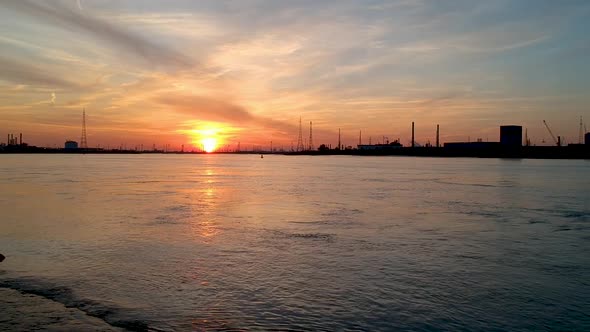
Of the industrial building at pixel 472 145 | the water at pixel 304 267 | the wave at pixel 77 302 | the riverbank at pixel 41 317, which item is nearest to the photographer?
the riverbank at pixel 41 317

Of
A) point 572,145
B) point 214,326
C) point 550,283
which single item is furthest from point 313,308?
point 572,145

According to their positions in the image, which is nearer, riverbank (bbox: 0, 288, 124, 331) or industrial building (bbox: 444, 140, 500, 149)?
riverbank (bbox: 0, 288, 124, 331)

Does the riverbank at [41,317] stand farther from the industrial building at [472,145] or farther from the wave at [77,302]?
the industrial building at [472,145]

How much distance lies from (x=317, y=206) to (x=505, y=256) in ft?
38.1

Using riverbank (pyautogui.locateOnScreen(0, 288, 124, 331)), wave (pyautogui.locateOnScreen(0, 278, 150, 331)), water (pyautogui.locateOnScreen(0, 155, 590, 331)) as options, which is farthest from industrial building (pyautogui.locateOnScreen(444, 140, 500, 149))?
riverbank (pyautogui.locateOnScreen(0, 288, 124, 331))

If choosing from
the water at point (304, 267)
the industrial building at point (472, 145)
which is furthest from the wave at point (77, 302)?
the industrial building at point (472, 145)

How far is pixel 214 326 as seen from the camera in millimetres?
7238

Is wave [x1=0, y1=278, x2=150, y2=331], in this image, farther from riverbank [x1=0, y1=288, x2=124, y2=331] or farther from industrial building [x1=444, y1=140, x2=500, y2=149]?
industrial building [x1=444, y1=140, x2=500, y2=149]

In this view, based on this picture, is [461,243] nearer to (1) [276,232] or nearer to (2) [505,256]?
(2) [505,256]

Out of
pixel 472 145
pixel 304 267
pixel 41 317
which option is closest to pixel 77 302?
pixel 41 317

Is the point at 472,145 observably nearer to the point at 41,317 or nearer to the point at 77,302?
the point at 77,302

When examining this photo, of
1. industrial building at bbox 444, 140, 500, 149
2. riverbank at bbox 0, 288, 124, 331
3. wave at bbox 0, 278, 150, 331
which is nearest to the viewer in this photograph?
riverbank at bbox 0, 288, 124, 331

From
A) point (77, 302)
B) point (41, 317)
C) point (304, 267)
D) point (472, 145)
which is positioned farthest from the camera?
point (472, 145)

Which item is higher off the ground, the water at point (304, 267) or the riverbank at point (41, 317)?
the riverbank at point (41, 317)
